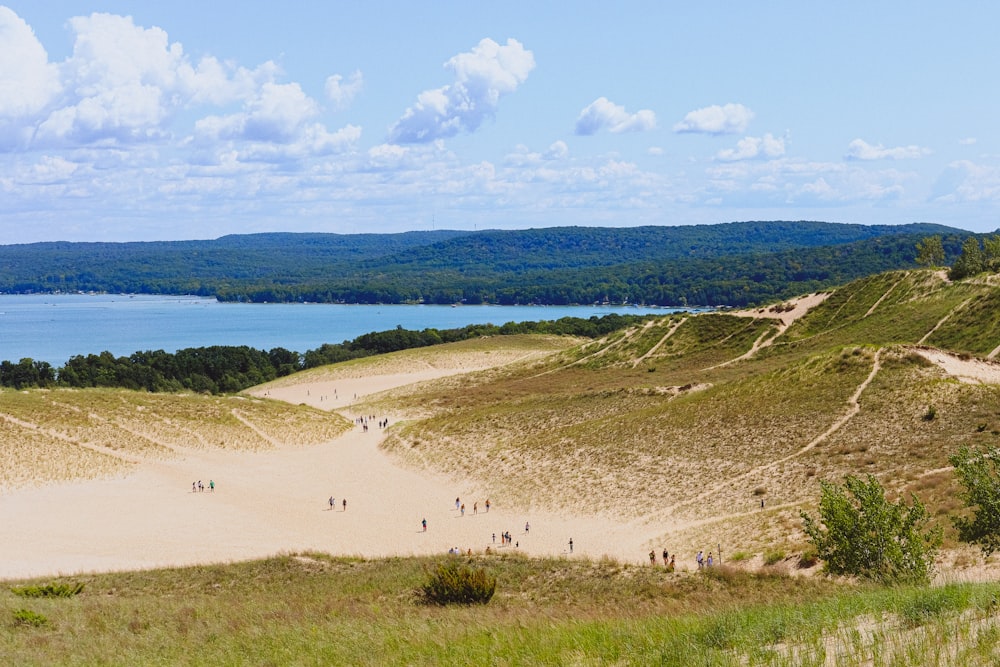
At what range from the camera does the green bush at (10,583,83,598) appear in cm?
2491

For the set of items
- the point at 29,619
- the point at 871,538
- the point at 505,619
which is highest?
the point at 871,538

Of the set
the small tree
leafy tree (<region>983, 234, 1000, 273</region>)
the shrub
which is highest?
leafy tree (<region>983, 234, 1000, 273</region>)

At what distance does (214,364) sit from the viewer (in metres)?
118

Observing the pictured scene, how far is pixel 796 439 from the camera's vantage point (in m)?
41.7

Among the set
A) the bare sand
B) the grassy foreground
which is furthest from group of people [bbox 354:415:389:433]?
the grassy foreground

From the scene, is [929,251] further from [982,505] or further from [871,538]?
[871,538]

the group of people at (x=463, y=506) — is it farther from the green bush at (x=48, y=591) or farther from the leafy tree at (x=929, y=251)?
the leafy tree at (x=929, y=251)

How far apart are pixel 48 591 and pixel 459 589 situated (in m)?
12.7

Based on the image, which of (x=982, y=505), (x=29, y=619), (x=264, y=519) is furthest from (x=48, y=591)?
(x=982, y=505)

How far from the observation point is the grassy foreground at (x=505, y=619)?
455 inches

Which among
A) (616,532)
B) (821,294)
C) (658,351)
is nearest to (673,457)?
(616,532)

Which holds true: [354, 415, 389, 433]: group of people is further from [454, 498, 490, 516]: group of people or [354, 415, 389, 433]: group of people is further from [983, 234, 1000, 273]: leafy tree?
[983, 234, 1000, 273]: leafy tree

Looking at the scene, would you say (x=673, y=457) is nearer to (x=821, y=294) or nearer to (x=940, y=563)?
Result: (x=940, y=563)

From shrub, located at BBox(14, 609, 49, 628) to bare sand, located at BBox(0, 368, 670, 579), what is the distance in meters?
11.9
